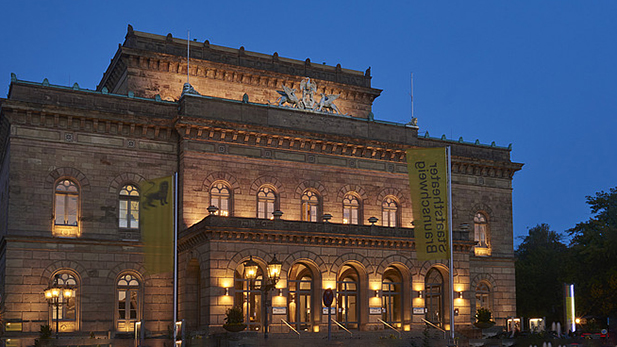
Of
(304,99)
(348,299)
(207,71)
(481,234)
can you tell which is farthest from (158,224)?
(481,234)

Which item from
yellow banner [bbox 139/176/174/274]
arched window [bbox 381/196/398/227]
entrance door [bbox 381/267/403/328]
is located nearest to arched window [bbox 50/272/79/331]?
yellow banner [bbox 139/176/174/274]

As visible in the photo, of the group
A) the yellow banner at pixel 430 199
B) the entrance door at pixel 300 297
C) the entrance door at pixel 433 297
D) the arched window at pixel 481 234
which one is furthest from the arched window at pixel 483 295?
the yellow banner at pixel 430 199

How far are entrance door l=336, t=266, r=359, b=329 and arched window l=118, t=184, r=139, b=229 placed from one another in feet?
41.0

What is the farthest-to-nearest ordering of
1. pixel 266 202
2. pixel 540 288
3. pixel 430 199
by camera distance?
pixel 540 288
pixel 266 202
pixel 430 199

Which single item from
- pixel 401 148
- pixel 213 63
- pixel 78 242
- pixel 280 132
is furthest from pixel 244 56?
pixel 78 242

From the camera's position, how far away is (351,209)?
48.1 metres

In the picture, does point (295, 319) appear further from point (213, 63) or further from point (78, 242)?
point (213, 63)

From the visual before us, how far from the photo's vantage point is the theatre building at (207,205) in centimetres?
3975

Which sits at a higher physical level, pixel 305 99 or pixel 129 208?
pixel 305 99

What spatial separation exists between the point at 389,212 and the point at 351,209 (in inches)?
116

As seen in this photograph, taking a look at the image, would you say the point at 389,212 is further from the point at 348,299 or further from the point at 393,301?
the point at 348,299

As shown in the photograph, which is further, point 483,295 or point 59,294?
point 483,295

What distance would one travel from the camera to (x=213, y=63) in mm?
50406

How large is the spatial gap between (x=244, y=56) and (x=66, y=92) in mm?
14244
